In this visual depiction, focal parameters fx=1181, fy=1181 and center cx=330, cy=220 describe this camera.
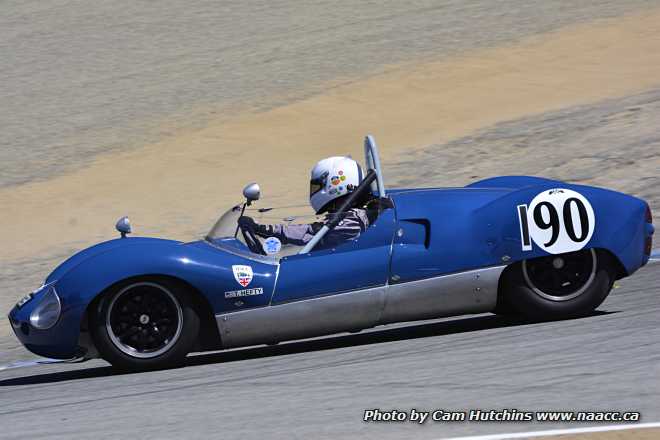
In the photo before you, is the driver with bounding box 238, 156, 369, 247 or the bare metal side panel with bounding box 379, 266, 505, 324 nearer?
the bare metal side panel with bounding box 379, 266, 505, 324

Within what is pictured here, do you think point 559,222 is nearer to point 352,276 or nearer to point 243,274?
point 352,276

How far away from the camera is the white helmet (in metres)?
8.12

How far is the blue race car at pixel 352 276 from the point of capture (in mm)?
7391

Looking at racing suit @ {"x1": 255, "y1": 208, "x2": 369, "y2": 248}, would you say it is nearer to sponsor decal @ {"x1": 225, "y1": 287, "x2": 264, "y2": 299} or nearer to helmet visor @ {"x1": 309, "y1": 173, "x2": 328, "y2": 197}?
helmet visor @ {"x1": 309, "y1": 173, "x2": 328, "y2": 197}

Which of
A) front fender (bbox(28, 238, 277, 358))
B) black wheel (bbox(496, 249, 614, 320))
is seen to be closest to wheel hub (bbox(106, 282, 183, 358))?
front fender (bbox(28, 238, 277, 358))

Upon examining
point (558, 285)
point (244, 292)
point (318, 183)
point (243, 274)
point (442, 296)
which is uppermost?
point (318, 183)

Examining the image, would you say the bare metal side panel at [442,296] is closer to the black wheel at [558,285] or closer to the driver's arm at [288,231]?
A: the black wheel at [558,285]

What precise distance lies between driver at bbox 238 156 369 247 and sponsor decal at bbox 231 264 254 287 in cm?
45

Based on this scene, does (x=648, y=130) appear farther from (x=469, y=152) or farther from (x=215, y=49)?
(x=215, y=49)

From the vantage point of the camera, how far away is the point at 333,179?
26.7 feet

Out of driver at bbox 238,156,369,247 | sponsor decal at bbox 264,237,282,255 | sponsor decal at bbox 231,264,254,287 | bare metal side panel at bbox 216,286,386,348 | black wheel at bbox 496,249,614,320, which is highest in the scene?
driver at bbox 238,156,369,247

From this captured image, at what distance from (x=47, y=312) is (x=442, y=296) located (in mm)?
2517

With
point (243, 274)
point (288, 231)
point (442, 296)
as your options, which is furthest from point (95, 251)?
point (442, 296)

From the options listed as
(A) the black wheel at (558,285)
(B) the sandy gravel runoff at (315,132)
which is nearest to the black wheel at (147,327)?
(A) the black wheel at (558,285)
